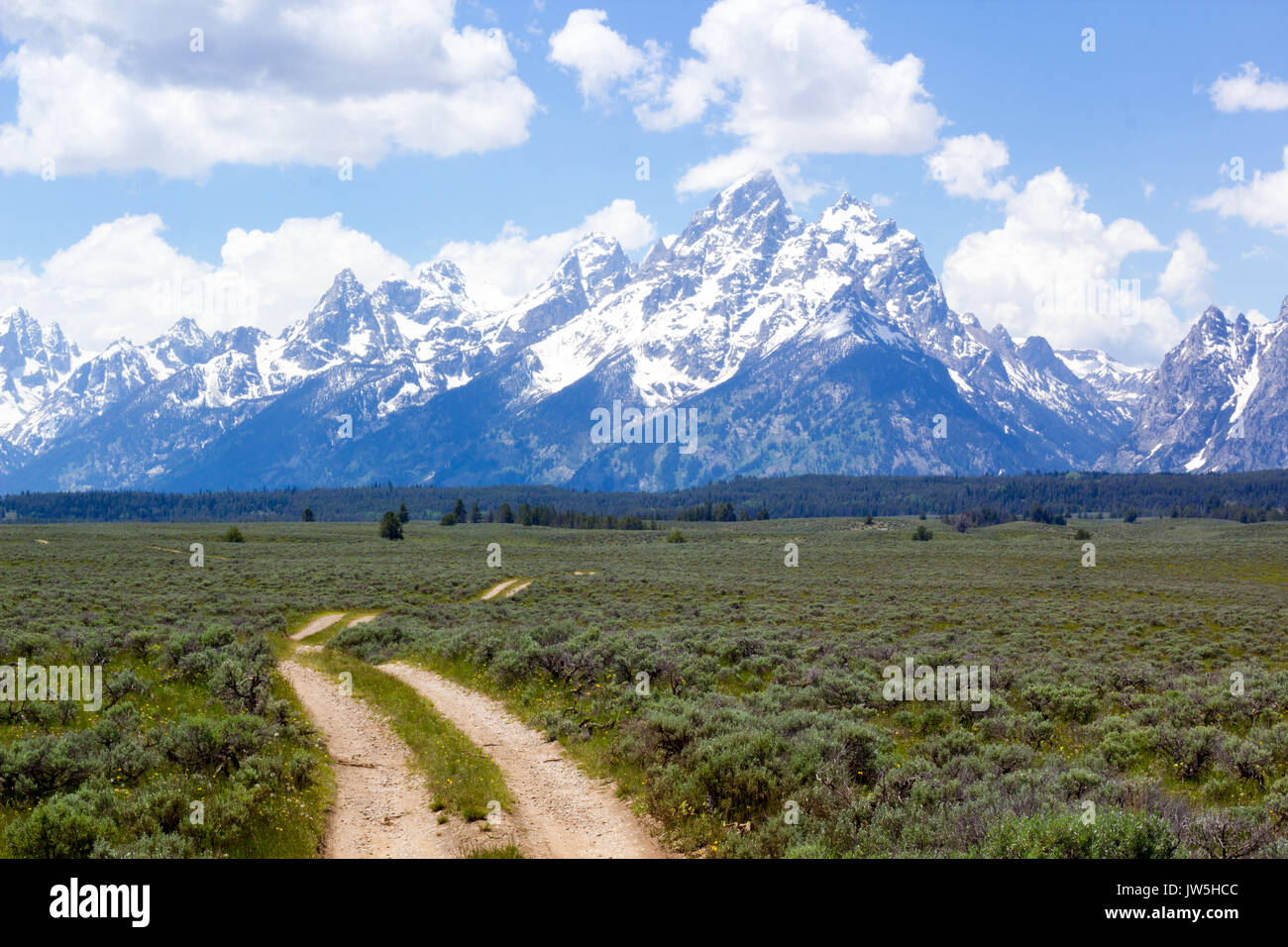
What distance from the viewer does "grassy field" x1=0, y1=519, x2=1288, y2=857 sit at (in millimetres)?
10617

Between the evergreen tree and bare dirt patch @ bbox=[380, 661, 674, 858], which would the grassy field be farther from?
the evergreen tree

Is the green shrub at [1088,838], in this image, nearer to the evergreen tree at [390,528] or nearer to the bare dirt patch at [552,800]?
the bare dirt patch at [552,800]

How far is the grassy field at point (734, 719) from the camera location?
10.6 metres

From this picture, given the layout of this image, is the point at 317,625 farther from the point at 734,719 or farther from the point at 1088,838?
the point at 1088,838

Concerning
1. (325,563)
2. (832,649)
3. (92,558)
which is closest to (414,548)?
(325,563)

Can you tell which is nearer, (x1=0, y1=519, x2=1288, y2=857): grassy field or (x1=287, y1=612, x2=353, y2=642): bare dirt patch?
(x1=0, y1=519, x2=1288, y2=857): grassy field

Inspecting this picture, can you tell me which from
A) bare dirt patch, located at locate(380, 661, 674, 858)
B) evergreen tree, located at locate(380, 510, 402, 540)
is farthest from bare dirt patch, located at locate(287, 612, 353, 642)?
evergreen tree, located at locate(380, 510, 402, 540)

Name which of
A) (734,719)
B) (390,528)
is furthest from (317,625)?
(390,528)

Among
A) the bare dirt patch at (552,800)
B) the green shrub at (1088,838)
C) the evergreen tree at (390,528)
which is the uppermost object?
the green shrub at (1088,838)

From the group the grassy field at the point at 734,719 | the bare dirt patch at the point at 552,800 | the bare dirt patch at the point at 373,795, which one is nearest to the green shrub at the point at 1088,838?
the grassy field at the point at 734,719

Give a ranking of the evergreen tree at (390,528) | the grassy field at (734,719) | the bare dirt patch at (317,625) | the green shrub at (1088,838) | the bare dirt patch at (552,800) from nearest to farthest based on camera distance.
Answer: the green shrub at (1088,838) → the grassy field at (734,719) → the bare dirt patch at (552,800) → the bare dirt patch at (317,625) → the evergreen tree at (390,528)

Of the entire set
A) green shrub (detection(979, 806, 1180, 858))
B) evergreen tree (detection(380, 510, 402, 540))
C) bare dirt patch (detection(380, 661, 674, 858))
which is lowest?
evergreen tree (detection(380, 510, 402, 540))

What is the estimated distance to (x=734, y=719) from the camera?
1596 cm
